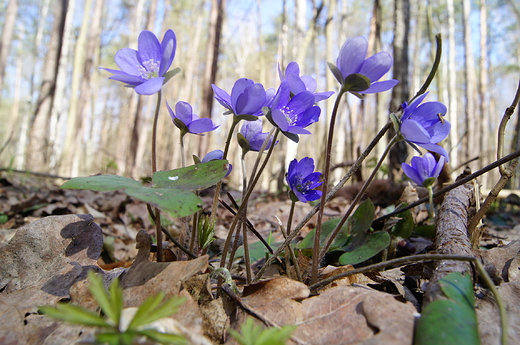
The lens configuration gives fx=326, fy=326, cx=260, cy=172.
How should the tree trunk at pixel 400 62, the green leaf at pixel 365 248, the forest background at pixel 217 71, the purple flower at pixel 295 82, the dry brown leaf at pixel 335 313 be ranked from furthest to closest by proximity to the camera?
the forest background at pixel 217 71 → the tree trunk at pixel 400 62 → the green leaf at pixel 365 248 → the purple flower at pixel 295 82 → the dry brown leaf at pixel 335 313

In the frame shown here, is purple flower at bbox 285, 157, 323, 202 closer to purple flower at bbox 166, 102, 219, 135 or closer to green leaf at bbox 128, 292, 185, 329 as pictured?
purple flower at bbox 166, 102, 219, 135

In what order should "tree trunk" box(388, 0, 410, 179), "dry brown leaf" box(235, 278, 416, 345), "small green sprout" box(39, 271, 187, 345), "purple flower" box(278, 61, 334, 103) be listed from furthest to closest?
"tree trunk" box(388, 0, 410, 179), "purple flower" box(278, 61, 334, 103), "dry brown leaf" box(235, 278, 416, 345), "small green sprout" box(39, 271, 187, 345)

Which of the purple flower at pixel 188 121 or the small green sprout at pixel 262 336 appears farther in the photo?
the purple flower at pixel 188 121

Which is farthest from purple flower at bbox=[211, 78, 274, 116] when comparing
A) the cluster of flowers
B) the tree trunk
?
the tree trunk

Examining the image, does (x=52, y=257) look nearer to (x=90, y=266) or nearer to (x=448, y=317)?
(x=90, y=266)

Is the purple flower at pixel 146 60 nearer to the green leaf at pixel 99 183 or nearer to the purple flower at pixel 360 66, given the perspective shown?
Answer: the green leaf at pixel 99 183

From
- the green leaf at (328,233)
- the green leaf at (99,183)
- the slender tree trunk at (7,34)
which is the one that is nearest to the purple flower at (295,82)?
the green leaf at (99,183)
